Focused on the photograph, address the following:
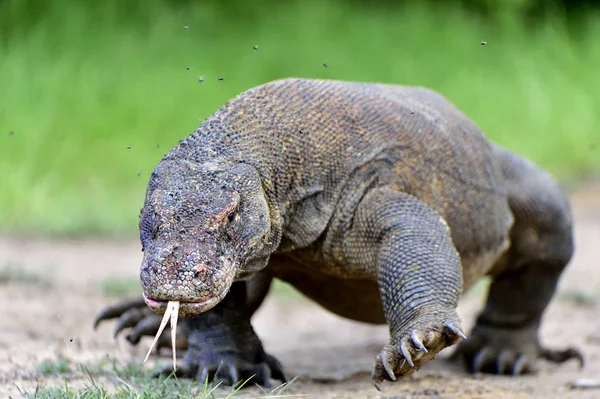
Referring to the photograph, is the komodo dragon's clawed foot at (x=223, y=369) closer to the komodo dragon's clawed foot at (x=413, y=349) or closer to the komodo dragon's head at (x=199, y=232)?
the komodo dragon's head at (x=199, y=232)

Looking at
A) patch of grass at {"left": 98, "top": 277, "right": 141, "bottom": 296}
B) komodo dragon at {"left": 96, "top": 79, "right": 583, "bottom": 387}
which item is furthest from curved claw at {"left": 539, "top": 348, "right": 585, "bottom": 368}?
patch of grass at {"left": 98, "top": 277, "right": 141, "bottom": 296}

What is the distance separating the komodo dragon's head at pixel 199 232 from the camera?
102 inches

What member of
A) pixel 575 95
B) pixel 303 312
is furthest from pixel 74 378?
pixel 575 95

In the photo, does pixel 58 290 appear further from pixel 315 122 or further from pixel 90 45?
pixel 90 45

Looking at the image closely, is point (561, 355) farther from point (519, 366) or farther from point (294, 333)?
point (294, 333)

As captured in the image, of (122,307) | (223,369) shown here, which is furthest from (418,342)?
(122,307)

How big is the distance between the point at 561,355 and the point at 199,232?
282 cm

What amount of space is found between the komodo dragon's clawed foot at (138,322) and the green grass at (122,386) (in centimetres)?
48

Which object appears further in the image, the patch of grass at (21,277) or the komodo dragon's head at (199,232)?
the patch of grass at (21,277)

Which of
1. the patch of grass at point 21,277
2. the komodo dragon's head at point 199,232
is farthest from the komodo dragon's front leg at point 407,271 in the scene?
the patch of grass at point 21,277

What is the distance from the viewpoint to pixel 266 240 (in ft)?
9.93

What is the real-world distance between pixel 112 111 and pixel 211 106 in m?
1.66

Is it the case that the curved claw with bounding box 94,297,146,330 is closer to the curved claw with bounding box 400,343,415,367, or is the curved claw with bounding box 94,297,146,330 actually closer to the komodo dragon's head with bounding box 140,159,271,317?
the komodo dragon's head with bounding box 140,159,271,317

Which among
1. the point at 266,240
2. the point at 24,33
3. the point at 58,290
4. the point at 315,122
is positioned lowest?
the point at 58,290
